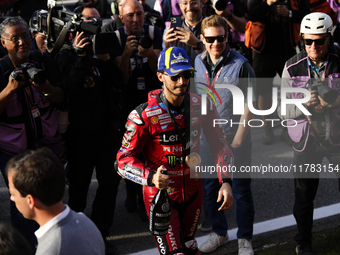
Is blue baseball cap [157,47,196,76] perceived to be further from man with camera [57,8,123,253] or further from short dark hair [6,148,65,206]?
short dark hair [6,148,65,206]

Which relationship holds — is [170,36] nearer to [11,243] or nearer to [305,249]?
[305,249]

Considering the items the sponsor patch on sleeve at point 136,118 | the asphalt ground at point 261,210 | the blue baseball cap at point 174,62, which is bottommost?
the asphalt ground at point 261,210

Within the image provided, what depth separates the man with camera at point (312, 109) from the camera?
4.64 meters

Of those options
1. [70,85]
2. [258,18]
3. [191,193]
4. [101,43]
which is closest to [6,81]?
[70,85]

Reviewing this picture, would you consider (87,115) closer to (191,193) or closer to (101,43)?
(101,43)

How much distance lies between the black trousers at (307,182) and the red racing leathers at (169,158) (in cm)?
115

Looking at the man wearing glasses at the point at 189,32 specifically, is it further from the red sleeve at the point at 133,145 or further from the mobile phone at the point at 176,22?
the red sleeve at the point at 133,145

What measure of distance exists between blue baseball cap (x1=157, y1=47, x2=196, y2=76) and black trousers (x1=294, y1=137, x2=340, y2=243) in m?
1.76

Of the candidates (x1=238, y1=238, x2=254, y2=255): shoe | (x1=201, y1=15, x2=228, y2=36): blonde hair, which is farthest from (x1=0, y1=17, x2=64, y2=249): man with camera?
(x1=238, y1=238, x2=254, y2=255): shoe

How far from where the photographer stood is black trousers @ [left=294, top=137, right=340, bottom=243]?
15.7ft

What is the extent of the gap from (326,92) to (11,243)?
3410 mm

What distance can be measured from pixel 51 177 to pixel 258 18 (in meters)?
5.38

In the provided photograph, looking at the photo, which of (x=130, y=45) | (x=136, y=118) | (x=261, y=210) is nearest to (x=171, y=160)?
(x=136, y=118)

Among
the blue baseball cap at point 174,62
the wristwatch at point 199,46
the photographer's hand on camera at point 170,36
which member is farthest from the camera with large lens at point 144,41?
the blue baseball cap at point 174,62
